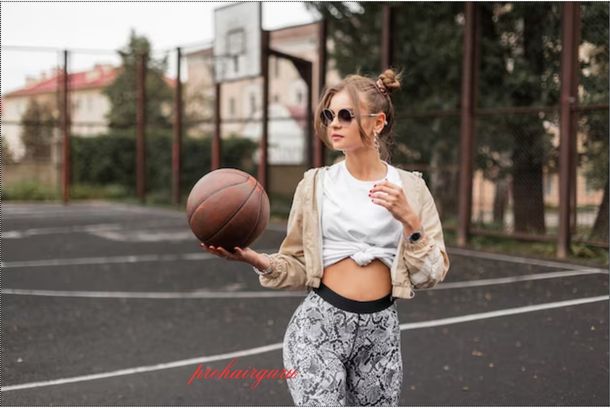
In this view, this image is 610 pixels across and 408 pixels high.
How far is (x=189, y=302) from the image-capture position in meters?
8.11

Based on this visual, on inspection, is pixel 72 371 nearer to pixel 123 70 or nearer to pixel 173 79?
pixel 173 79

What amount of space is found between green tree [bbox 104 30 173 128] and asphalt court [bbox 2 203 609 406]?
1295 centimetres

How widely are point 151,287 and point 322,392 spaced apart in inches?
262

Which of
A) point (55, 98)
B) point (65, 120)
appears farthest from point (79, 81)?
point (65, 120)

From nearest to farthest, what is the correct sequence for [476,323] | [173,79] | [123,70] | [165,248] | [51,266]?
[476,323], [51,266], [165,248], [173,79], [123,70]

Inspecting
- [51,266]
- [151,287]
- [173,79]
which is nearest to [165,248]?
[51,266]

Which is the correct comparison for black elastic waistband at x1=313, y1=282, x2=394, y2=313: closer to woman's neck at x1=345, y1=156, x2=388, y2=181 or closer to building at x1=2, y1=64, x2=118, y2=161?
woman's neck at x1=345, y1=156, x2=388, y2=181

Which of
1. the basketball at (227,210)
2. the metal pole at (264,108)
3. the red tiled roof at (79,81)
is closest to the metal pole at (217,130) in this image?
the metal pole at (264,108)

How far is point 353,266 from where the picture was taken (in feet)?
8.98

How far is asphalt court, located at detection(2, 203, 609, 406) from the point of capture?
4.99 metres

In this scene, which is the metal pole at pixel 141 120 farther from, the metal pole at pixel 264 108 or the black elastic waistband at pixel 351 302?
the black elastic waistband at pixel 351 302

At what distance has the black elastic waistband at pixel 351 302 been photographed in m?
2.71

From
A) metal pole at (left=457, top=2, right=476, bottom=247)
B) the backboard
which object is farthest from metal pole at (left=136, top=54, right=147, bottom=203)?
metal pole at (left=457, top=2, right=476, bottom=247)

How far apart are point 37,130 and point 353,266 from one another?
21.8m
